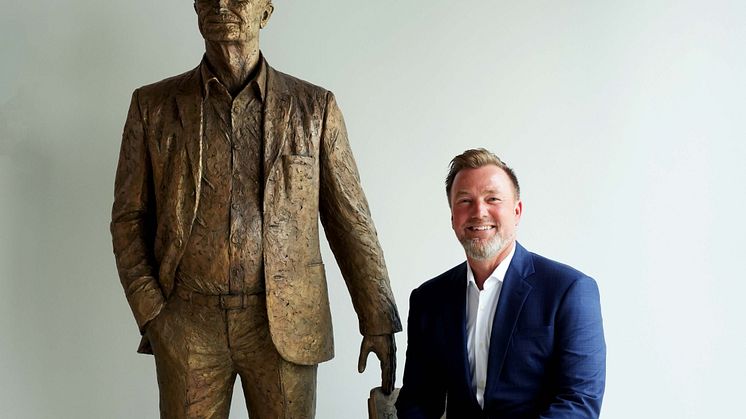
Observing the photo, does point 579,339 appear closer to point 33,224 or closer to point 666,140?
point 666,140

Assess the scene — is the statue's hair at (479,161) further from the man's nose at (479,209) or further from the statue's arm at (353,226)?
the statue's arm at (353,226)

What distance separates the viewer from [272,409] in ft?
9.26

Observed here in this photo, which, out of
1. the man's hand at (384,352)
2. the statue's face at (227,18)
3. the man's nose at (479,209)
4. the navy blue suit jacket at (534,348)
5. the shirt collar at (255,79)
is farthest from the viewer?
the man's hand at (384,352)

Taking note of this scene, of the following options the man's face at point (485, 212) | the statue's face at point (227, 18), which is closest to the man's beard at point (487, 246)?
the man's face at point (485, 212)

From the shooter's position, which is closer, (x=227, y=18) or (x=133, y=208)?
(x=227, y=18)

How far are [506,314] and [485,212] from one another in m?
0.30

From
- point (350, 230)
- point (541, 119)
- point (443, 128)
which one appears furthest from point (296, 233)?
point (541, 119)

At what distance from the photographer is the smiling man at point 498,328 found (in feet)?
8.07

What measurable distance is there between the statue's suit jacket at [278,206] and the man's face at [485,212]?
45cm

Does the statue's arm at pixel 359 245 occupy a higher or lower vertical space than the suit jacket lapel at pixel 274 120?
lower

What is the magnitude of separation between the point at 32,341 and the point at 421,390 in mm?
1808

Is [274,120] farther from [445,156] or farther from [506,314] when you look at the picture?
[445,156]

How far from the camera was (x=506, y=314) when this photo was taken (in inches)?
99.4

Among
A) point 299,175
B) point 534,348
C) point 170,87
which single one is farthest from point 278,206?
point 534,348
